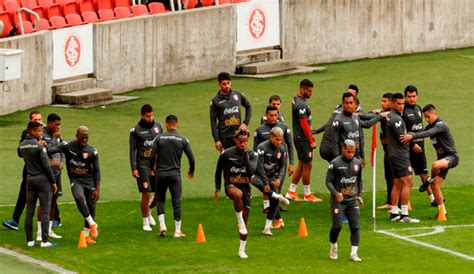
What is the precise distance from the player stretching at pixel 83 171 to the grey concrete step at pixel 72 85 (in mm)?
11914

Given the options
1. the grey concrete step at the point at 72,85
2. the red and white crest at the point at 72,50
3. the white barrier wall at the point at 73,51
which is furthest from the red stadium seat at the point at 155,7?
the red and white crest at the point at 72,50

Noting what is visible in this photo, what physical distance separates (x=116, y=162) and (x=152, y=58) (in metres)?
8.03

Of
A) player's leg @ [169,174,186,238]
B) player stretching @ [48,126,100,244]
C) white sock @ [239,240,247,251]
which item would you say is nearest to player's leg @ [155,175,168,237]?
player's leg @ [169,174,186,238]

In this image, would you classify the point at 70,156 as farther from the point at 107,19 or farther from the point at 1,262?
the point at 107,19

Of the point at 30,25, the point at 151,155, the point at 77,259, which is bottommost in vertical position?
the point at 77,259

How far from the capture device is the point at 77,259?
833 inches

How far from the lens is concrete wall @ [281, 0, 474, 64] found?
40.2 m

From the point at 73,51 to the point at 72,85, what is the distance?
0.77m

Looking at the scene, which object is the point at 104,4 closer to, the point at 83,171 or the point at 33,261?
the point at 83,171

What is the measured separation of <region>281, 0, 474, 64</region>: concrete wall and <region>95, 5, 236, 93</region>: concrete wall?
100 inches

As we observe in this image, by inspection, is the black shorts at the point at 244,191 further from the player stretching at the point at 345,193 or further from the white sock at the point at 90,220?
the white sock at the point at 90,220

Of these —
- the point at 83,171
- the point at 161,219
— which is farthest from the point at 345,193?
the point at 83,171

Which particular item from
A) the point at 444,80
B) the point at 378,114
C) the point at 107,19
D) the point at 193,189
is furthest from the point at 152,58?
the point at 378,114

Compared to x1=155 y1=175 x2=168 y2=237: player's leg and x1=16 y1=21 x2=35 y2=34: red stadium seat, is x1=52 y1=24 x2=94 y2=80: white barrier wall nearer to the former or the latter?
x1=16 y1=21 x2=35 y2=34: red stadium seat
